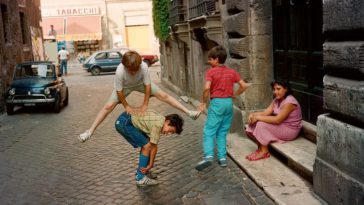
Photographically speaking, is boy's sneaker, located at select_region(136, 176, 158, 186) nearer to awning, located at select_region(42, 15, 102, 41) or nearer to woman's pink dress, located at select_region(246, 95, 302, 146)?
woman's pink dress, located at select_region(246, 95, 302, 146)

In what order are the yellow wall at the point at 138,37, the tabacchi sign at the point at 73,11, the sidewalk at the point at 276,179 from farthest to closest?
1. the yellow wall at the point at 138,37
2. the tabacchi sign at the point at 73,11
3. the sidewalk at the point at 276,179

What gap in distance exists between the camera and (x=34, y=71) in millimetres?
14547

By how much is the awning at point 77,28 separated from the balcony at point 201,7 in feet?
87.6

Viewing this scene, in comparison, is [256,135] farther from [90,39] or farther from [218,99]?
[90,39]

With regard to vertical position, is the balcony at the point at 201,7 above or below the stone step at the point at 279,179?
above

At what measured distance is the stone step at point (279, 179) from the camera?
479 cm

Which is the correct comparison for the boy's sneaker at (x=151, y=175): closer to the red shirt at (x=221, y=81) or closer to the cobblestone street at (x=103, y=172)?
the cobblestone street at (x=103, y=172)

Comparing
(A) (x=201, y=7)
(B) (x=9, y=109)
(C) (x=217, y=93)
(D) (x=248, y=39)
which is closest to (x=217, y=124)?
(C) (x=217, y=93)

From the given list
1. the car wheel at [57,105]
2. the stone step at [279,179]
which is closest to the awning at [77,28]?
the car wheel at [57,105]

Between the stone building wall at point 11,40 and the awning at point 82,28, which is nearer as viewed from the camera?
the stone building wall at point 11,40

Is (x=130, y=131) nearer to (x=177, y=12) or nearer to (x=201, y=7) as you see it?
(x=201, y=7)

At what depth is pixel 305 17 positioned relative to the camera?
21.2 feet

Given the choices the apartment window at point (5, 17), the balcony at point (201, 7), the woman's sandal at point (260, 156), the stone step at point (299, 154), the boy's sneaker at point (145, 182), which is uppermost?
the apartment window at point (5, 17)

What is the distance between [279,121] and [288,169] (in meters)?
0.68
